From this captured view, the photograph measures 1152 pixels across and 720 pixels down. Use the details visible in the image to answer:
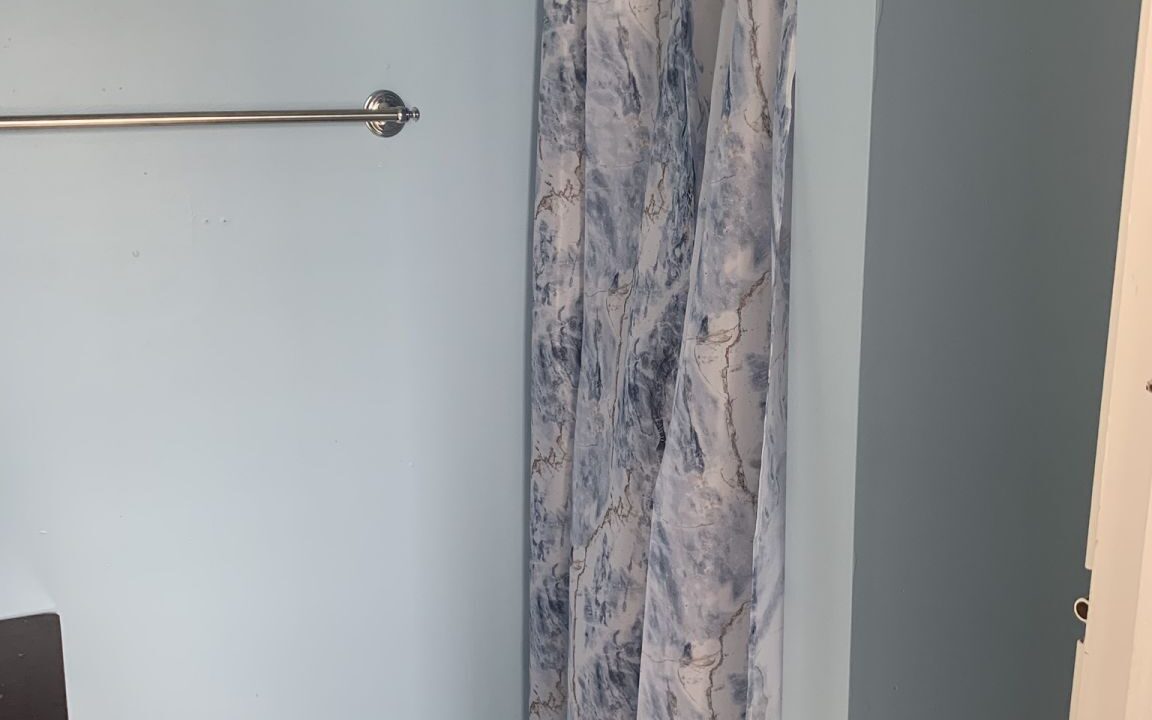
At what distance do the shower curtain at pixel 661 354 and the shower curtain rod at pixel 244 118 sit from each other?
18 cm

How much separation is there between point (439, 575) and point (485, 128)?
0.60 meters

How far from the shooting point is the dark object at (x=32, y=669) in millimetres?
1266

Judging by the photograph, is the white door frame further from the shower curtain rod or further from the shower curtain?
the shower curtain rod

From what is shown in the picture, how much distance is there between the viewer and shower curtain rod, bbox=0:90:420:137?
1185mm

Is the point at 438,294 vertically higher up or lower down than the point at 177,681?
higher up

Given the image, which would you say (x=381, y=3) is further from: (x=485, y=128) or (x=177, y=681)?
(x=177, y=681)

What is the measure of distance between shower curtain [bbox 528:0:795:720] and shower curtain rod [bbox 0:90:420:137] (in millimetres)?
179

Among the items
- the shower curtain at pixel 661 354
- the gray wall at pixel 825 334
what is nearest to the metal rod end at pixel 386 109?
the shower curtain at pixel 661 354

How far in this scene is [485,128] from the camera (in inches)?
55.5

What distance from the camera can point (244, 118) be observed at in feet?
4.13

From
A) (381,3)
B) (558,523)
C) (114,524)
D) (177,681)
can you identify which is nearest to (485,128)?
(381,3)

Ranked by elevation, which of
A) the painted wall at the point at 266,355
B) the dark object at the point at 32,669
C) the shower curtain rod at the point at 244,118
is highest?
the shower curtain rod at the point at 244,118

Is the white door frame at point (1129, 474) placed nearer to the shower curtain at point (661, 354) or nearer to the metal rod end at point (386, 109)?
the shower curtain at point (661, 354)

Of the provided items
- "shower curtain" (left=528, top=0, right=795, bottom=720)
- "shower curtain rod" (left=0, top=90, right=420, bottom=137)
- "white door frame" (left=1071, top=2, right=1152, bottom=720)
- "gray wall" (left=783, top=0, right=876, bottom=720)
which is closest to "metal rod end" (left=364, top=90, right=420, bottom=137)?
"shower curtain rod" (left=0, top=90, right=420, bottom=137)
